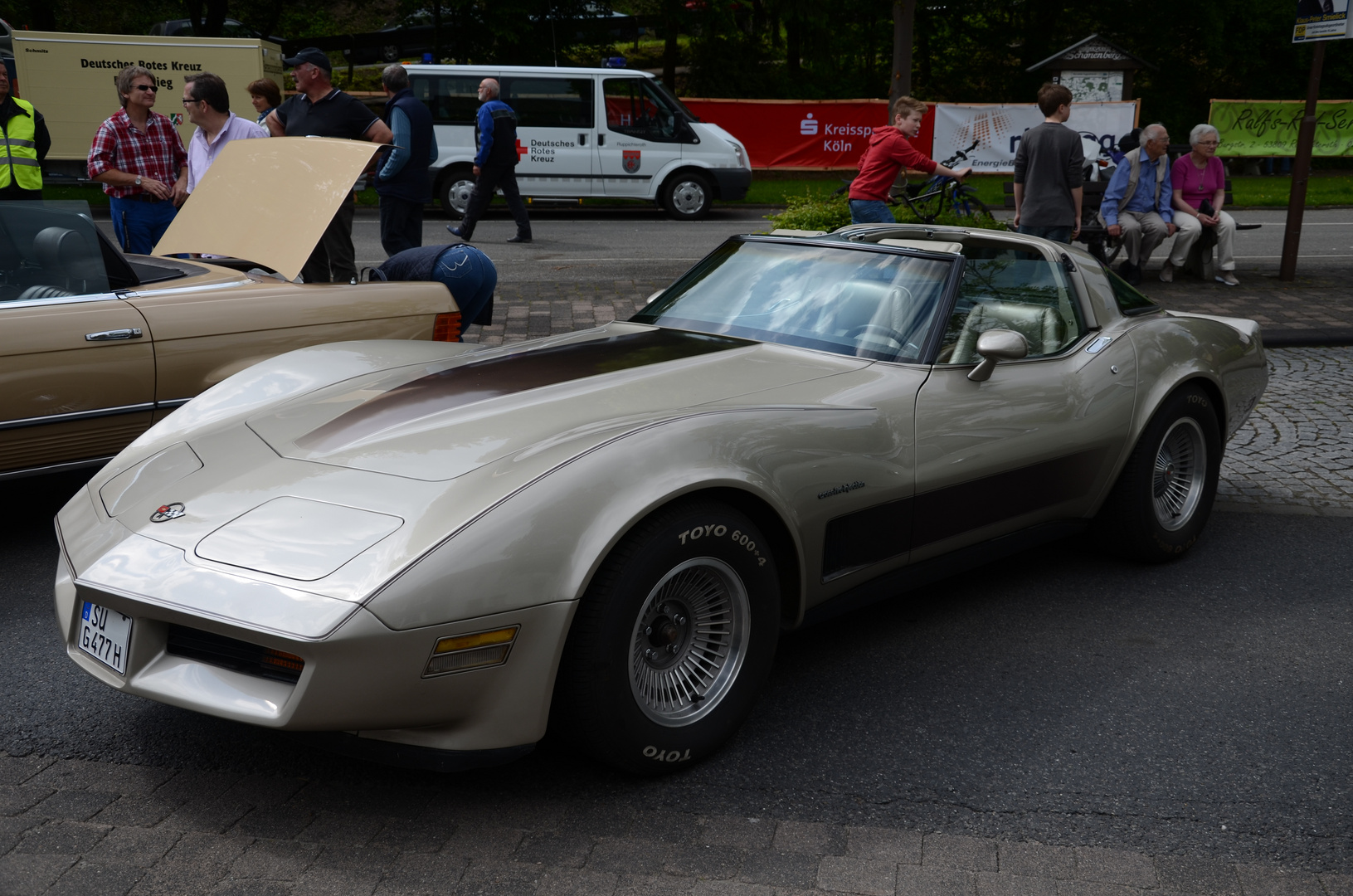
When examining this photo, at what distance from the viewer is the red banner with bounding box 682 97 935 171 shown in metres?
22.0

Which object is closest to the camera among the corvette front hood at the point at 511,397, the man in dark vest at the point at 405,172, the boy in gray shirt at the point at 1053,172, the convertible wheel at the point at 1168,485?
the corvette front hood at the point at 511,397

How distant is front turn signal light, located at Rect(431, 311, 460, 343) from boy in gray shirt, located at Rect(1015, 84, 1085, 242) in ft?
15.3

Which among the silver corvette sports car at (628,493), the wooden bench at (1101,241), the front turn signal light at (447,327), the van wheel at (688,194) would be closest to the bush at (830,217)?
the wooden bench at (1101,241)

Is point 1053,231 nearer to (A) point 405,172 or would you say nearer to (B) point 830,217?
(B) point 830,217

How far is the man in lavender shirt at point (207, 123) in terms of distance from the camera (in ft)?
22.2

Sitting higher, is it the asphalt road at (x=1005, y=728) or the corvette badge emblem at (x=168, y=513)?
Result: the corvette badge emblem at (x=168, y=513)

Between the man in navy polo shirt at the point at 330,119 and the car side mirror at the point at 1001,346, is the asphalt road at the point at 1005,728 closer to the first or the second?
the car side mirror at the point at 1001,346

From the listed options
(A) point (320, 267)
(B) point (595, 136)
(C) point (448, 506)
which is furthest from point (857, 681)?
(B) point (595, 136)

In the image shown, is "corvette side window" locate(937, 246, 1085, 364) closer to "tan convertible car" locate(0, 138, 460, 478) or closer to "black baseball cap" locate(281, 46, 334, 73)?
"tan convertible car" locate(0, 138, 460, 478)

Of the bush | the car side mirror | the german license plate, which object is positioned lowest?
the german license plate

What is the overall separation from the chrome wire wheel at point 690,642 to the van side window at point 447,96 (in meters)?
14.3

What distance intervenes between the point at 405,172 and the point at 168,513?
6.16 m

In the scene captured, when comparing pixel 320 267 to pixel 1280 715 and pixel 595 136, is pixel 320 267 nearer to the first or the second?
pixel 1280 715

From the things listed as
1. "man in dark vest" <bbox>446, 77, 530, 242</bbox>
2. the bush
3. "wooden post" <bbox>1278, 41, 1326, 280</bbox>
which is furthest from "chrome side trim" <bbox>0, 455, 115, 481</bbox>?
"wooden post" <bbox>1278, 41, 1326, 280</bbox>
